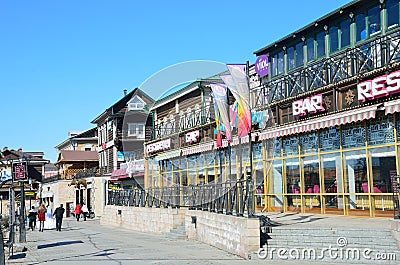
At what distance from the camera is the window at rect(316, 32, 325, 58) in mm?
21125

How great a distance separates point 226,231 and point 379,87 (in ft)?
20.2

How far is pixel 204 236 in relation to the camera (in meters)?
20.0

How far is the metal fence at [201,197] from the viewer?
611 inches

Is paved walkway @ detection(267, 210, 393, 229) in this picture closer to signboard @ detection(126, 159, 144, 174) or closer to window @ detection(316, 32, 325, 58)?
window @ detection(316, 32, 325, 58)

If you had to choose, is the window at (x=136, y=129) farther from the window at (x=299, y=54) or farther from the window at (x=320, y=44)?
the window at (x=320, y=44)

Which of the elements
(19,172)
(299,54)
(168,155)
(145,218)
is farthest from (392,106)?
(168,155)

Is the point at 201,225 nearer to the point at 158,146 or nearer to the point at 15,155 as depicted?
the point at 158,146

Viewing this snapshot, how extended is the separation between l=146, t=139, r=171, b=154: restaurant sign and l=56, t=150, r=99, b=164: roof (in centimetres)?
4005

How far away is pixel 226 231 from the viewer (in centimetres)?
1653

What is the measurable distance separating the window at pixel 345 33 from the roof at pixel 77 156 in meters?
59.1

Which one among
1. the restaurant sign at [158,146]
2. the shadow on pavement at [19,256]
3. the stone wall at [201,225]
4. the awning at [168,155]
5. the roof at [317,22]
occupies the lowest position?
the shadow on pavement at [19,256]

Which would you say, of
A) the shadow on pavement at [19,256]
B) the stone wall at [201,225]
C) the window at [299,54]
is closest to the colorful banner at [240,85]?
the stone wall at [201,225]

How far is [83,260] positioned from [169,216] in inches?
356

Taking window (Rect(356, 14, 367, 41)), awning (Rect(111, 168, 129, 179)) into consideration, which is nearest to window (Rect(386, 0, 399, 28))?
window (Rect(356, 14, 367, 41))
